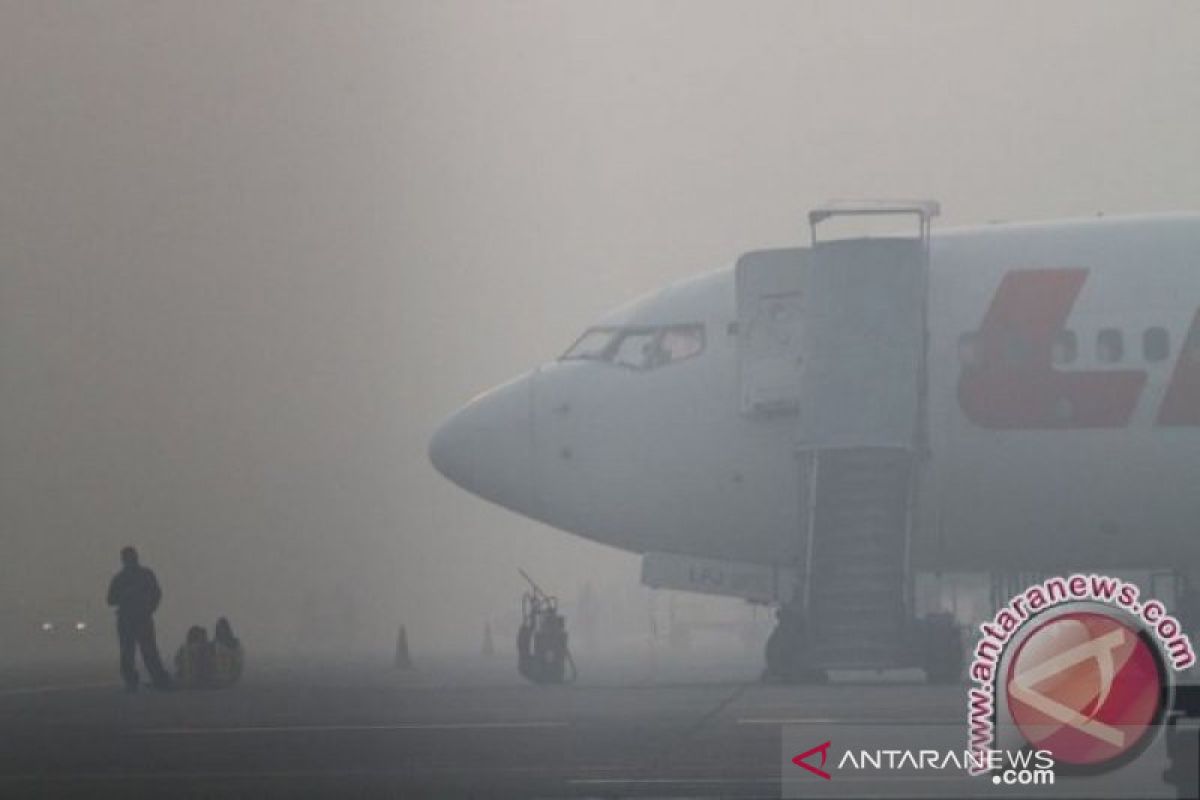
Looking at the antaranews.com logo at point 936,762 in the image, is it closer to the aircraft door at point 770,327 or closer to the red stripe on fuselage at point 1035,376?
the red stripe on fuselage at point 1035,376

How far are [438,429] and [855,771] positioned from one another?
19302 mm

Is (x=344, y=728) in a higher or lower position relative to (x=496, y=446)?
lower

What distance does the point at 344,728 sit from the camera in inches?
793

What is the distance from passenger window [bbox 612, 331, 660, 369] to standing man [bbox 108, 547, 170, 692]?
22.6 ft

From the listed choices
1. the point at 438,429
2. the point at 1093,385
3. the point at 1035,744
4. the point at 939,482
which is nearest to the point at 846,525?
the point at 939,482

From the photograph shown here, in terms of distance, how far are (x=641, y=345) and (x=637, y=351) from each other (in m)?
0.10

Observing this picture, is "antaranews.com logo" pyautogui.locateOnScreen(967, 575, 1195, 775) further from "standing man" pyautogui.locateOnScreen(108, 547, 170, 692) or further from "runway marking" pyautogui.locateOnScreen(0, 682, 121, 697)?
"runway marking" pyautogui.locateOnScreen(0, 682, 121, 697)

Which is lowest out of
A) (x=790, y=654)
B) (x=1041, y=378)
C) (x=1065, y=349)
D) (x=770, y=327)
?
(x=790, y=654)

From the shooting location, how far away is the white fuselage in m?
28.4

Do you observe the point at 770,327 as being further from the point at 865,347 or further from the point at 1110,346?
the point at 1110,346

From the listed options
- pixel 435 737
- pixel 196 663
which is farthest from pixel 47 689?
pixel 435 737

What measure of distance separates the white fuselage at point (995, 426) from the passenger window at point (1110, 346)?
0.02 meters

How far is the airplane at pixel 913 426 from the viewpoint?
28.4 metres

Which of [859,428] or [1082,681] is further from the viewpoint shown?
[859,428]
